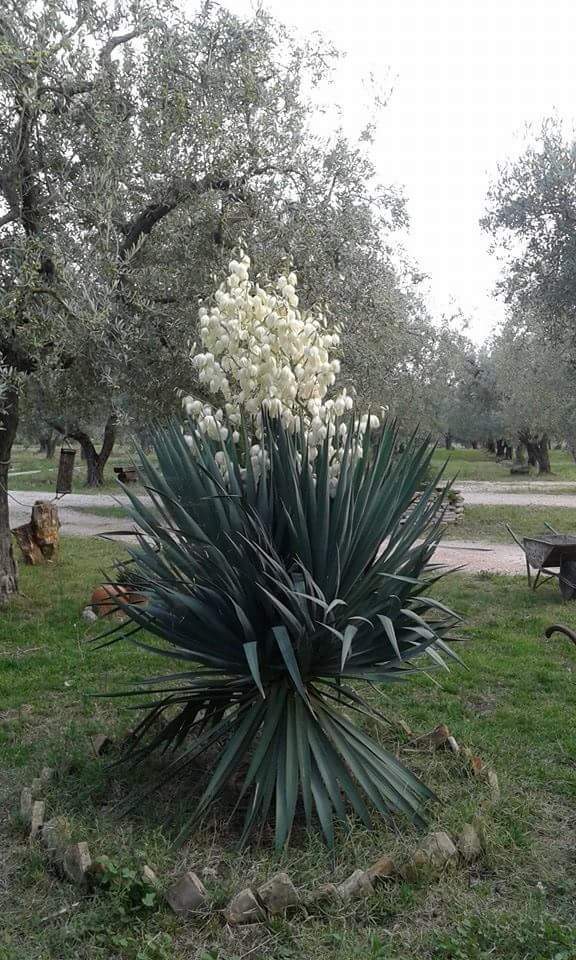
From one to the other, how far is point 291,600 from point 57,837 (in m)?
1.44

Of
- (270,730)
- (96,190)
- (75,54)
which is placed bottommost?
(270,730)

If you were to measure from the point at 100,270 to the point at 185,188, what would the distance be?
141 centimetres

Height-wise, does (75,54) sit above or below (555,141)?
below

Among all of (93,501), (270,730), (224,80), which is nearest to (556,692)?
(270,730)

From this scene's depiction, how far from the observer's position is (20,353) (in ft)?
25.8

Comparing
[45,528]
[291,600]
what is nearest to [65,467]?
[45,528]

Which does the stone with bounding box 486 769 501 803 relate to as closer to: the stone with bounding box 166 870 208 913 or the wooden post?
the stone with bounding box 166 870 208 913

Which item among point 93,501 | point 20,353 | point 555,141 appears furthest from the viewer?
point 93,501

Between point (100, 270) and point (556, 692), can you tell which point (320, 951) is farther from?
point (100, 270)

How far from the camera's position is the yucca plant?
3.75 metres

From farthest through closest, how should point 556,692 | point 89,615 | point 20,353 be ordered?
point 89,615, point 20,353, point 556,692

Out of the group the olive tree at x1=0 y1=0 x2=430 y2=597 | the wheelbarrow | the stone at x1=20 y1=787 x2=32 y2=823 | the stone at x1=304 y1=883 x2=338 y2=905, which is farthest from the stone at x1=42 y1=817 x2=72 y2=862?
the wheelbarrow

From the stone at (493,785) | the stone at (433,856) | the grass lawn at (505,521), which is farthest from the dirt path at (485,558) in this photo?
the stone at (433,856)

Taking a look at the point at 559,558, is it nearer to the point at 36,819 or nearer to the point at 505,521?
the point at 36,819
